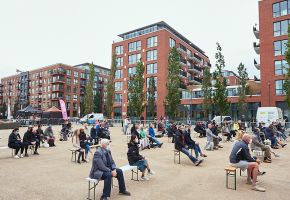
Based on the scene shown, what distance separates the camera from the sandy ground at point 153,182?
7066 mm

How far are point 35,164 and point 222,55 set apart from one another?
24.7 meters

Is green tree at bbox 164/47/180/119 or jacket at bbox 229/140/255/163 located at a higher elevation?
green tree at bbox 164/47/180/119

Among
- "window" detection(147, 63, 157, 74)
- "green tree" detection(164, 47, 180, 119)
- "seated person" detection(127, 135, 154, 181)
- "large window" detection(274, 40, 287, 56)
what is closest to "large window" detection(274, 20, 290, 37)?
"large window" detection(274, 40, 287, 56)

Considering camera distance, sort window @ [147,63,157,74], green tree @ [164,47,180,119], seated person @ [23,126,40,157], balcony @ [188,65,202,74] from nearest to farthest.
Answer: seated person @ [23,126,40,157] < green tree @ [164,47,180,119] < window @ [147,63,157,74] < balcony @ [188,65,202,74]

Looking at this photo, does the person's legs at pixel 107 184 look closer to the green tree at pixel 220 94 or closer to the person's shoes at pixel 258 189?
the person's shoes at pixel 258 189

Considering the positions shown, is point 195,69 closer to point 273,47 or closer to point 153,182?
point 273,47

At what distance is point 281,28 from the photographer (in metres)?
41.0

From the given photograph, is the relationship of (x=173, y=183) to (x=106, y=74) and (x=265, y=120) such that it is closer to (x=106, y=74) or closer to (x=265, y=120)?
(x=265, y=120)

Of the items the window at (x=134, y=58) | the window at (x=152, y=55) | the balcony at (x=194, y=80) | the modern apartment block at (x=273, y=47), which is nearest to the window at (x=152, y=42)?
the window at (x=152, y=55)

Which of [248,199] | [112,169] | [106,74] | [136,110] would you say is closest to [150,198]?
[112,169]

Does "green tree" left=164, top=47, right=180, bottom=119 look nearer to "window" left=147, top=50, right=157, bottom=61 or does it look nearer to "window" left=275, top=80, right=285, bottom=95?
"window" left=275, top=80, right=285, bottom=95

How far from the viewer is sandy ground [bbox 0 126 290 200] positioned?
7.07m

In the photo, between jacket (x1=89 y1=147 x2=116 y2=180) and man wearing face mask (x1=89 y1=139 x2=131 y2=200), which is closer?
man wearing face mask (x1=89 y1=139 x2=131 y2=200)

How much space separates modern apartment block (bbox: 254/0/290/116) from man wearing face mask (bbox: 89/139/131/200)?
128 ft
